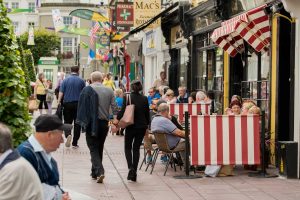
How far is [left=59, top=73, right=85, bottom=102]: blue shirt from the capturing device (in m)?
18.7

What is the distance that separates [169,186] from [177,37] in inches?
654

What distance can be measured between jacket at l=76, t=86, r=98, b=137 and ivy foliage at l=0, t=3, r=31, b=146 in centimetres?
420

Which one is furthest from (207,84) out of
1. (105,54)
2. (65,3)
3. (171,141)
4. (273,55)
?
(65,3)

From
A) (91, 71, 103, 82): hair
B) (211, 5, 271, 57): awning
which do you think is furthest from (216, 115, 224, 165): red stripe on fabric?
(211, 5, 271, 57): awning

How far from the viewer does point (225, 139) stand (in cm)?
1355

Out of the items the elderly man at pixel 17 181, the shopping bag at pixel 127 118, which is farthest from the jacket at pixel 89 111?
the elderly man at pixel 17 181

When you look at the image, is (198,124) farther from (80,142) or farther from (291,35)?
(80,142)

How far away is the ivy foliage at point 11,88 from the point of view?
8.37 metres

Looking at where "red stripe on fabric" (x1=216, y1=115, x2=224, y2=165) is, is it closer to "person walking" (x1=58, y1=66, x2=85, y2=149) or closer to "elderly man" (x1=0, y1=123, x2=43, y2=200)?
"person walking" (x1=58, y1=66, x2=85, y2=149)

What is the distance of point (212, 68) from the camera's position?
2266 cm

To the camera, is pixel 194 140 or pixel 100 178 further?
pixel 194 140

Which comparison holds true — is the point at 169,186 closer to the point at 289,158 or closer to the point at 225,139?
the point at 225,139

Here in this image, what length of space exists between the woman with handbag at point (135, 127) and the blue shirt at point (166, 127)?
1.55 feet

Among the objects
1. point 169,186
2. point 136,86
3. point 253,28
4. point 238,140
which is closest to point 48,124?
point 169,186
